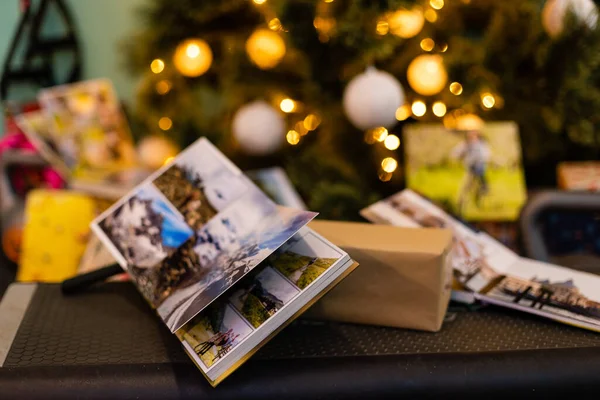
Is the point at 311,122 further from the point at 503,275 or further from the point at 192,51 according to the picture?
the point at 503,275

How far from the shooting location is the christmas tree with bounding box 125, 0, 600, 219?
1.12 meters

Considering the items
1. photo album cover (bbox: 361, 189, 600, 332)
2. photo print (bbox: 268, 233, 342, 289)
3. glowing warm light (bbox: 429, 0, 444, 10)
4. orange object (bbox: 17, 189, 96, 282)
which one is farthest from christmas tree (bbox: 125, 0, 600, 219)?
photo print (bbox: 268, 233, 342, 289)

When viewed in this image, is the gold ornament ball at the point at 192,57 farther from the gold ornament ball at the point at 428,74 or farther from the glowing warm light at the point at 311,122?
the gold ornament ball at the point at 428,74

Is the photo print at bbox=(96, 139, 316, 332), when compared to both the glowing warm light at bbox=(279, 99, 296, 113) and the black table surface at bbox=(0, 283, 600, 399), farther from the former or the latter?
the glowing warm light at bbox=(279, 99, 296, 113)

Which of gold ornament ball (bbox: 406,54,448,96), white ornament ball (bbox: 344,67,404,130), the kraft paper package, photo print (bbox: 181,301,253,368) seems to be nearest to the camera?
photo print (bbox: 181,301,253,368)

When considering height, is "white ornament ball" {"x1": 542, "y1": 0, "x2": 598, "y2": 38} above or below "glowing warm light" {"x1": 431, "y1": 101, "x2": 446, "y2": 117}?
above

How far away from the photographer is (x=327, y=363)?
67 centimetres

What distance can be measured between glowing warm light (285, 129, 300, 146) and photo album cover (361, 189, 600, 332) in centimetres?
40

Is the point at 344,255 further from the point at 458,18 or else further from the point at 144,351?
the point at 458,18

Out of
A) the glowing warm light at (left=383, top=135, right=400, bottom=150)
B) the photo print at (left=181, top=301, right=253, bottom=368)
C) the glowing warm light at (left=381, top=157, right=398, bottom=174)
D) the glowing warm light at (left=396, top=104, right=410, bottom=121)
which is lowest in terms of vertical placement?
the photo print at (left=181, top=301, right=253, bottom=368)

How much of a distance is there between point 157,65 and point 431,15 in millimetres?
681

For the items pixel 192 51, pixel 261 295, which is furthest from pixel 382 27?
pixel 261 295

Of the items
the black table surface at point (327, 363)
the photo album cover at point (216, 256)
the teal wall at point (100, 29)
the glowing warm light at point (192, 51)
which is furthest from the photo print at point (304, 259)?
the teal wall at point (100, 29)

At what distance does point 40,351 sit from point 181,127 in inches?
29.0
